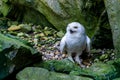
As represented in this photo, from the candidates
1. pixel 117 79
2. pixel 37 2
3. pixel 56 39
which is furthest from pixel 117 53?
pixel 37 2

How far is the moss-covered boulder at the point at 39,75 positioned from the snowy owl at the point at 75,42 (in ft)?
2.31

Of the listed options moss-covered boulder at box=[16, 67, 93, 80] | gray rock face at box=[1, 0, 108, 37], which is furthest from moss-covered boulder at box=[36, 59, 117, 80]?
gray rock face at box=[1, 0, 108, 37]

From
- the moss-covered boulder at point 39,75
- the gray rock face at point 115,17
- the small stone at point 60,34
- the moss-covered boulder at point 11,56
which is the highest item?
the gray rock face at point 115,17

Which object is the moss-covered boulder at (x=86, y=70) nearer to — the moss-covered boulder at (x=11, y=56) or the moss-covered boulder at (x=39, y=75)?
the moss-covered boulder at (x=39, y=75)

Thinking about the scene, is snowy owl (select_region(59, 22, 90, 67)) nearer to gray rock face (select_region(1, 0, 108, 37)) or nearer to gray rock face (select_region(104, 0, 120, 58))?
gray rock face (select_region(104, 0, 120, 58))

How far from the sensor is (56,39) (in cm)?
605

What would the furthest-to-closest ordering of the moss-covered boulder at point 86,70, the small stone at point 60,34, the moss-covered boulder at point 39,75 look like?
the small stone at point 60,34
the moss-covered boulder at point 86,70
the moss-covered boulder at point 39,75

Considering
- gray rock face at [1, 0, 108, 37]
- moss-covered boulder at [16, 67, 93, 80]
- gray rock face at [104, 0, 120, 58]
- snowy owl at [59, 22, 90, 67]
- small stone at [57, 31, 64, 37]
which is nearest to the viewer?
moss-covered boulder at [16, 67, 93, 80]

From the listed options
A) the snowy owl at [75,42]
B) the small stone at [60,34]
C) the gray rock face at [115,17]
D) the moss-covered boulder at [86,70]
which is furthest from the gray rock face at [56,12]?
the moss-covered boulder at [86,70]

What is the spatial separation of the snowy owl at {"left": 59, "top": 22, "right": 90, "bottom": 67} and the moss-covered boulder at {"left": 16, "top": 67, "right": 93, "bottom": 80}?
0.70 m

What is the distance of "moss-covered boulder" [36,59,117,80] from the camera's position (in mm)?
4246

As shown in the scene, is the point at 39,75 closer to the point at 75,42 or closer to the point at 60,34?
the point at 75,42

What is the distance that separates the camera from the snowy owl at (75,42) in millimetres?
4777

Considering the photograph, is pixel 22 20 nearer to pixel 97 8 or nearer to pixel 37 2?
pixel 37 2
